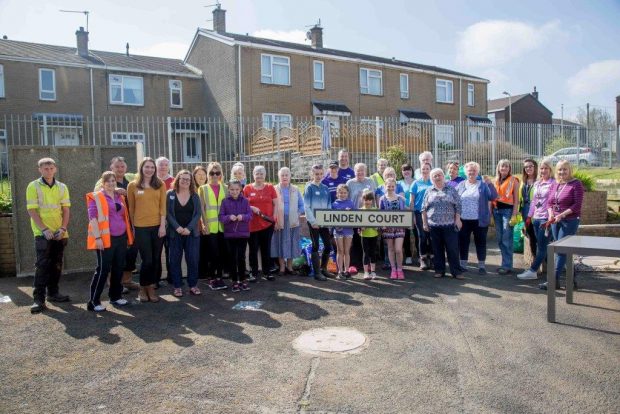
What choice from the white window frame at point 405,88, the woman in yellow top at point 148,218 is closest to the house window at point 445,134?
the woman in yellow top at point 148,218

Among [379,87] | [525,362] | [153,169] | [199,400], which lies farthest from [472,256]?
[379,87]

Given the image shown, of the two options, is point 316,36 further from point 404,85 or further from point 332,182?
point 332,182

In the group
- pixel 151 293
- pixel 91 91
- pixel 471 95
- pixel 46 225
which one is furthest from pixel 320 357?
pixel 471 95

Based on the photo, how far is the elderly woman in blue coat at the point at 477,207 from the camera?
822 cm

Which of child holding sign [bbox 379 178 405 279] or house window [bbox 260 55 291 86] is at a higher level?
house window [bbox 260 55 291 86]

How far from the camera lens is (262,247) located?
8.02m

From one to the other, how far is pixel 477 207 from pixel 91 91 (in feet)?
84.9

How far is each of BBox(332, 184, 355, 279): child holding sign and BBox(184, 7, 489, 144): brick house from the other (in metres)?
16.9

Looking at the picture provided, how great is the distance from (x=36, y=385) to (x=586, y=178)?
1263 cm

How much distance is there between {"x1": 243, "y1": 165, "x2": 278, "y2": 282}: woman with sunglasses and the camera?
7.87 metres

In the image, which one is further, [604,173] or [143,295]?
[604,173]

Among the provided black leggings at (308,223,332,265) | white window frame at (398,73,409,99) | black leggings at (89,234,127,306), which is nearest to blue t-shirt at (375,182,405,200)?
black leggings at (308,223,332,265)

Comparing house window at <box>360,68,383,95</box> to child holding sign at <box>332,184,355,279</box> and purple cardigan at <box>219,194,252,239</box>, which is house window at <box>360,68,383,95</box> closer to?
child holding sign at <box>332,184,355,279</box>

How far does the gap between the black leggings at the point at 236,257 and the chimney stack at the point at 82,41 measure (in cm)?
2827
